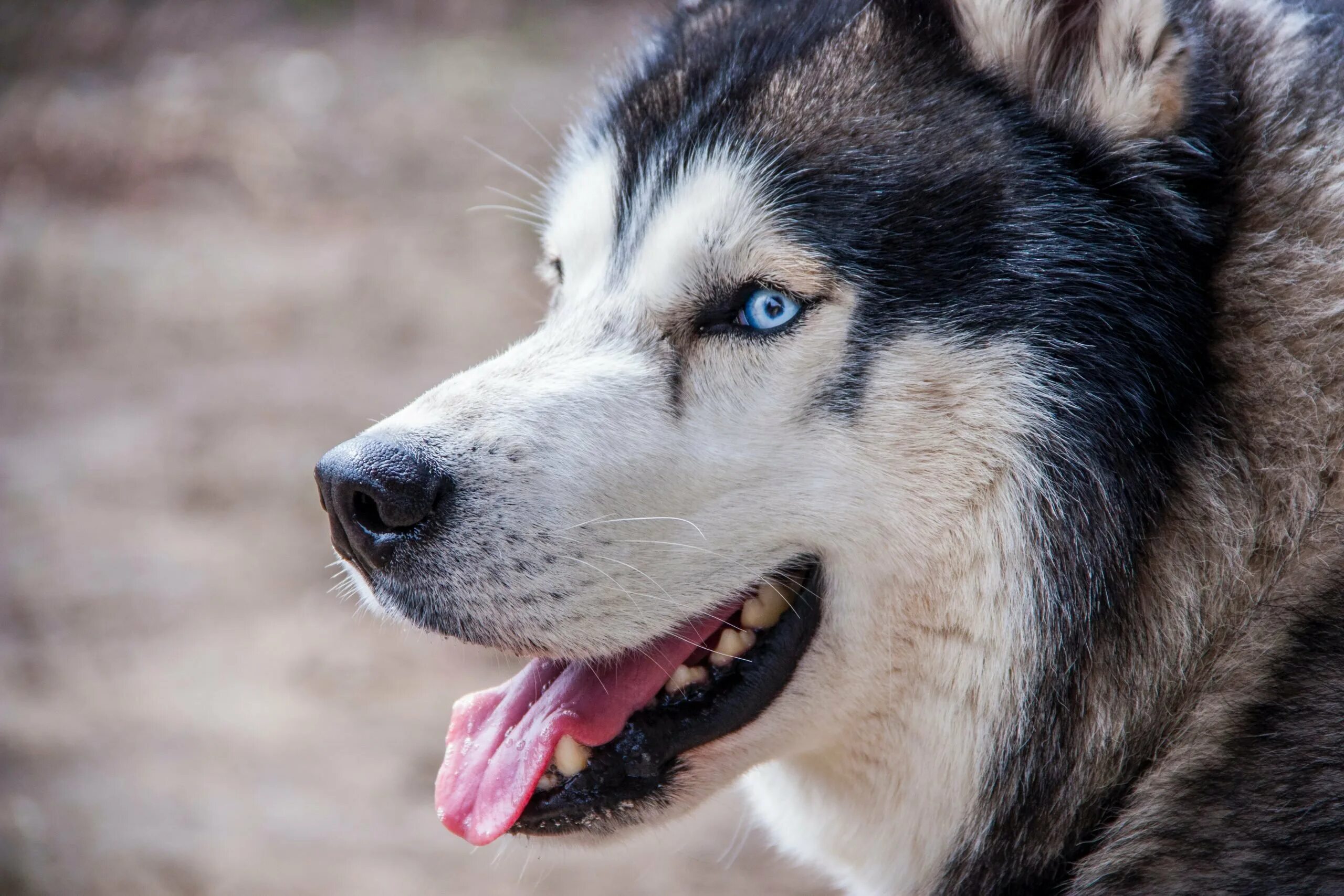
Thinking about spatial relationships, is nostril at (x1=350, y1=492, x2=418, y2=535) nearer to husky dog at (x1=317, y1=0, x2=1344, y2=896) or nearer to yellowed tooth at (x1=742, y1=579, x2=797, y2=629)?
husky dog at (x1=317, y1=0, x2=1344, y2=896)

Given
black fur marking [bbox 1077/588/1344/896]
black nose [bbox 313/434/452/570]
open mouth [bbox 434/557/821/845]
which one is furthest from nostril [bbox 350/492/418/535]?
black fur marking [bbox 1077/588/1344/896]

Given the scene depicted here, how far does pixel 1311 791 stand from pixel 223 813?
3.31 meters

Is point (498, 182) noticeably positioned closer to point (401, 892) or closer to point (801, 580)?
point (401, 892)

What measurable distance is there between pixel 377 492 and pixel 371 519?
85 millimetres

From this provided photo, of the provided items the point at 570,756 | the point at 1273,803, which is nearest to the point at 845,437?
the point at 570,756

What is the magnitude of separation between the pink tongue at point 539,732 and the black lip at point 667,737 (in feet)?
0.12

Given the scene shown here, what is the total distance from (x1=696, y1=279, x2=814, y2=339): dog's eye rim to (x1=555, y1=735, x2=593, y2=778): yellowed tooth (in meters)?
0.80

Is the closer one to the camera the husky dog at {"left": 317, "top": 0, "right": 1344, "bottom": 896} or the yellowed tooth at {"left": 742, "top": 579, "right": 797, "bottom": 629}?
the husky dog at {"left": 317, "top": 0, "right": 1344, "bottom": 896}

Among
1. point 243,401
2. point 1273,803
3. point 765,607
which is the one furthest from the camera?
point 243,401

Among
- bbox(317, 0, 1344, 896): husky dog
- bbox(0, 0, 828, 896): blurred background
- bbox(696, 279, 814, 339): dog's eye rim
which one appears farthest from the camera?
bbox(0, 0, 828, 896): blurred background

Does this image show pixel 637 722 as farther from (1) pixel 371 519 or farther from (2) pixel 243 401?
(2) pixel 243 401

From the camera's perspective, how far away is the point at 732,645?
7.72 ft

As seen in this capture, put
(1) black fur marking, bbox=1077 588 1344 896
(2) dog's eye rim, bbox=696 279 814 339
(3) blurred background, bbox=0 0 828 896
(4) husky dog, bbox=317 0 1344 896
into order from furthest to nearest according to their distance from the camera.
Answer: (3) blurred background, bbox=0 0 828 896 < (2) dog's eye rim, bbox=696 279 814 339 < (4) husky dog, bbox=317 0 1344 896 < (1) black fur marking, bbox=1077 588 1344 896

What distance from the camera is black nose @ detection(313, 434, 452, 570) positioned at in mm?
2137
